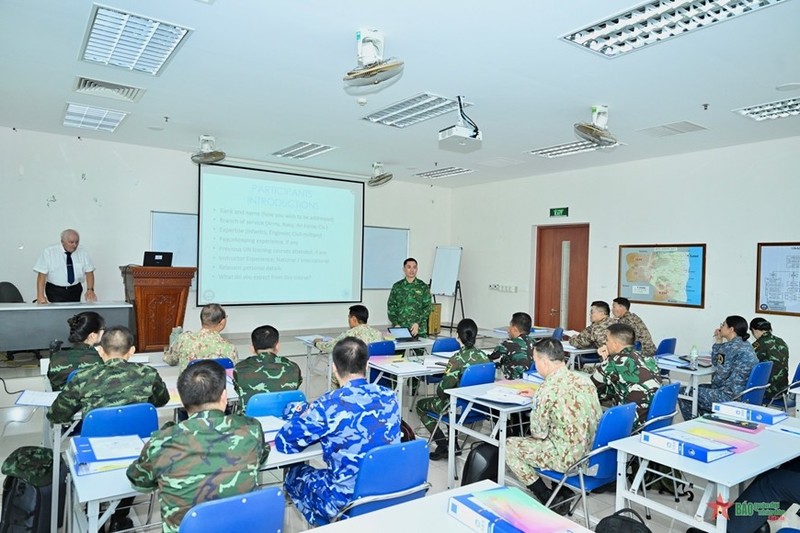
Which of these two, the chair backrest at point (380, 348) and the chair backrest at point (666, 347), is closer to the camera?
the chair backrest at point (380, 348)

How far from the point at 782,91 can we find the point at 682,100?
74cm

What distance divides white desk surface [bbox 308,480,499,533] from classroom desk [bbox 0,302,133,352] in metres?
4.95

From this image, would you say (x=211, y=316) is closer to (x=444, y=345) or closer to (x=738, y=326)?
(x=444, y=345)

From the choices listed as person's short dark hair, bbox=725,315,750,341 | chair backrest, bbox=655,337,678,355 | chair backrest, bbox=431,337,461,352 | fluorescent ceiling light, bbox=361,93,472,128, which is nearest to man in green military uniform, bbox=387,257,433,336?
chair backrest, bbox=431,337,461,352

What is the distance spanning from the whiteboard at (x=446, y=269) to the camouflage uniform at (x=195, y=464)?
8.30 metres

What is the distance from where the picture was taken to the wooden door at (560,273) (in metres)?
8.27

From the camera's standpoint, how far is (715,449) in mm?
2336

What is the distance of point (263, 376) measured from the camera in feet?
10.7

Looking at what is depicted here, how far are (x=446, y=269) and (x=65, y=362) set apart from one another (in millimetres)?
7568

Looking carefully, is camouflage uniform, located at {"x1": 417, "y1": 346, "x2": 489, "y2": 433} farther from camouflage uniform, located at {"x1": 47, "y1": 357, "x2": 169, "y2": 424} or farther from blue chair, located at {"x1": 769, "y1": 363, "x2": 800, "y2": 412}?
blue chair, located at {"x1": 769, "y1": 363, "x2": 800, "y2": 412}

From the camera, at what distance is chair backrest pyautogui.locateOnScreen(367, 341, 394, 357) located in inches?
196

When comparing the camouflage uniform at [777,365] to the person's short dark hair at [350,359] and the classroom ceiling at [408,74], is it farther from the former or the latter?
the person's short dark hair at [350,359]

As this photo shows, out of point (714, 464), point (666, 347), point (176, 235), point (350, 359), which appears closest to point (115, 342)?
point (350, 359)

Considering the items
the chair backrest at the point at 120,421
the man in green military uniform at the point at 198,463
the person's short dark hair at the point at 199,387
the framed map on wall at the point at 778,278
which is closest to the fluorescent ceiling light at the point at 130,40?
the chair backrest at the point at 120,421
